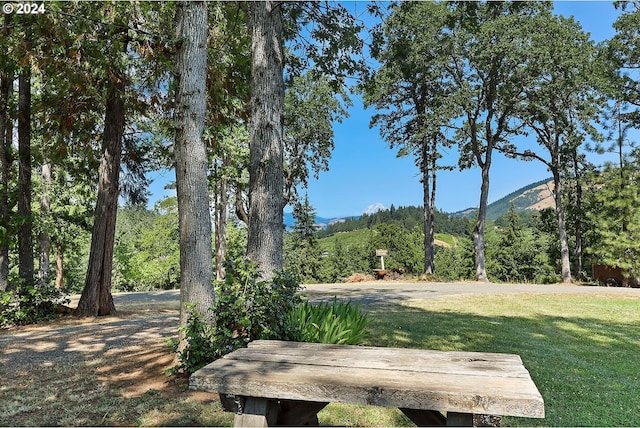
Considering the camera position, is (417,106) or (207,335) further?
(417,106)

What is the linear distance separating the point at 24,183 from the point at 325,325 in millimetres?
8374

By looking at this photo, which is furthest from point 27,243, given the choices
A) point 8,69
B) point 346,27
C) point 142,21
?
point 346,27

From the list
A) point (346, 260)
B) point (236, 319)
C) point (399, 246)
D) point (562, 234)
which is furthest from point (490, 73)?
point (346, 260)

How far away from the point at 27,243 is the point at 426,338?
28.3 ft

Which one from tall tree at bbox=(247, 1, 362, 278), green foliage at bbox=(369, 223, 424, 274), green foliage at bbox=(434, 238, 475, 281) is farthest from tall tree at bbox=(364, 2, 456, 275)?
green foliage at bbox=(369, 223, 424, 274)

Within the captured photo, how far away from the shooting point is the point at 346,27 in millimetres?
6391

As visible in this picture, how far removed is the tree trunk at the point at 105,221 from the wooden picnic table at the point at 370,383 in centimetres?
748

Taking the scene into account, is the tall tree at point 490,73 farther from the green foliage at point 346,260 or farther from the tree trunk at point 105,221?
the green foliage at point 346,260

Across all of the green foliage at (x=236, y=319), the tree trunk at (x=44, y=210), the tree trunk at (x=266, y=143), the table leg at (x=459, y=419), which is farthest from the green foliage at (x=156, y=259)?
the table leg at (x=459, y=419)

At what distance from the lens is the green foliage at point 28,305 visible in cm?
816

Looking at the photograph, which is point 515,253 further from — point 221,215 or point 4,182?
point 4,182

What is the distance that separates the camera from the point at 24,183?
8984mm

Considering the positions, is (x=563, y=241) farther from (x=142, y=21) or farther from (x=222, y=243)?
(x=142, y=21)

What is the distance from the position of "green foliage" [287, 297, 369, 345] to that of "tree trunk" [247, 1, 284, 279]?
2.11 feet
